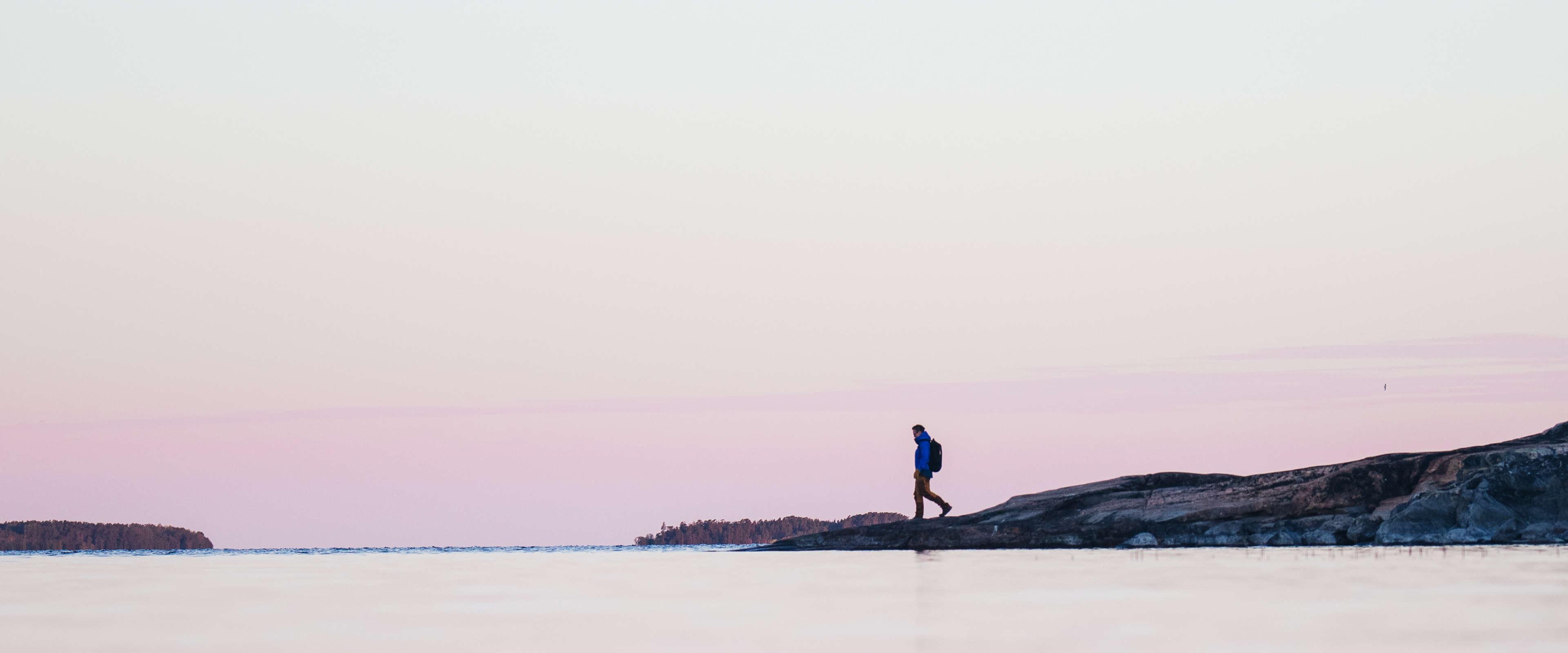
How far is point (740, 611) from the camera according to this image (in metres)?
11.5

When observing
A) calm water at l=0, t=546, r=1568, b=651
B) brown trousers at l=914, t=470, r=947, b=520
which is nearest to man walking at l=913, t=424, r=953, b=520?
brown trousers at l=914, t=470, r=947, b=520

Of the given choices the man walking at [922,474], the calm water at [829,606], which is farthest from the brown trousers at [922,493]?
the calm water at [829,606]

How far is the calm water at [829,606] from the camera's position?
891 cm

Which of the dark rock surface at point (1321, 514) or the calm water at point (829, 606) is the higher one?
the dark rock surface at point (1321, 514)

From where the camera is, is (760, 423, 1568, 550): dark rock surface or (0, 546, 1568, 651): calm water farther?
(760, 423, 1568, 550): dark rock surface

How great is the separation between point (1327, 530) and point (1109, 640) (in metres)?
21.4

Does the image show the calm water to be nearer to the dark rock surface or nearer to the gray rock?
the dark rock surface

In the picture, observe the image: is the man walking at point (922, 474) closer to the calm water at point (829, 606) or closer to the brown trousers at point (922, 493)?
the brown trousers at point (922, 493)

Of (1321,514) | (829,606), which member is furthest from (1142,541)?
(829,606)

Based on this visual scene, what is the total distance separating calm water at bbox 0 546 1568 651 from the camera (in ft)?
29.2

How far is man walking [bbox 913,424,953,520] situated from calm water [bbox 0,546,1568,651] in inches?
328

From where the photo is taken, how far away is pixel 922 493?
99.3ft

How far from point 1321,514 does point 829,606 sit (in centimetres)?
1990

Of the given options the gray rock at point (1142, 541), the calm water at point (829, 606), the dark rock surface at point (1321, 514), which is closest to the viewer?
the calm water at point (829, 606)
